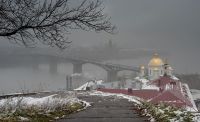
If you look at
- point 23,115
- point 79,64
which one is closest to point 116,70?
point 79,64

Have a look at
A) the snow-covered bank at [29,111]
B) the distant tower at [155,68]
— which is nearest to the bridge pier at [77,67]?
the distant tower at [155,68]

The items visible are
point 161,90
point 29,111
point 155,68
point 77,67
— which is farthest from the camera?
point 77,67

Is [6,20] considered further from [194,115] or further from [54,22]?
[194,115]

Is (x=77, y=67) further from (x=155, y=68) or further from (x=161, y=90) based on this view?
(x=161, y=90)

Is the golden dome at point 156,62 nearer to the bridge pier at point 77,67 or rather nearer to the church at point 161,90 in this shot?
the church at point 161,90

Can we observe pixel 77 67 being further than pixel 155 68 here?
Yes

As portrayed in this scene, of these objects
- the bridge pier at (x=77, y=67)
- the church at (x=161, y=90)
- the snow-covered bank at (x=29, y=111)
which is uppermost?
the bridge pier at (x=77, y=67)

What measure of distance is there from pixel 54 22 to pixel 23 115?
122 inches

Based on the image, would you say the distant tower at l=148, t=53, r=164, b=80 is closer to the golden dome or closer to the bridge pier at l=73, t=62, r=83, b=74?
the golden dome

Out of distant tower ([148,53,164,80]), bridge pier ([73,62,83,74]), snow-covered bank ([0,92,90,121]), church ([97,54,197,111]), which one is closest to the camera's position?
snow-covered bank ([0,92,90,121])

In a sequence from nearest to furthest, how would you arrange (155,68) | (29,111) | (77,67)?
(29,111), (155,68), (77,67)

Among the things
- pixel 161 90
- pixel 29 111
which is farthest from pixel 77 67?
pixel 29 111

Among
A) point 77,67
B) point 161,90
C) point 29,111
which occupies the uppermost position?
point 77,67

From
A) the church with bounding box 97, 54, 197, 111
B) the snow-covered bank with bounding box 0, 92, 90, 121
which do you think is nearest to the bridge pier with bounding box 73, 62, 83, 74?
the church with bounding box 97, 54, 197, 111
